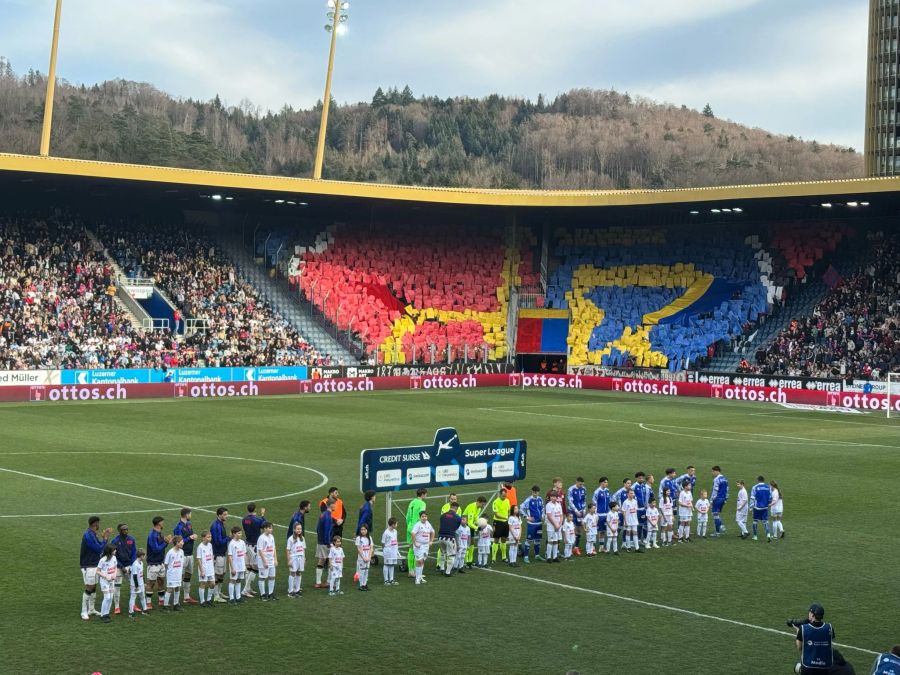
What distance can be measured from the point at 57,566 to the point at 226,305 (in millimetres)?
47267

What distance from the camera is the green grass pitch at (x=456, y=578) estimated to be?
54.4ft

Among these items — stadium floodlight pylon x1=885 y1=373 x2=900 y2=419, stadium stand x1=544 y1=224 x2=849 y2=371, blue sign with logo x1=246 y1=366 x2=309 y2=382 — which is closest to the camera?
stadium floodlight pylon x1=885 y1=373 x2=900 y2=419

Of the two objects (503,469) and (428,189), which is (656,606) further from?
(428,189)

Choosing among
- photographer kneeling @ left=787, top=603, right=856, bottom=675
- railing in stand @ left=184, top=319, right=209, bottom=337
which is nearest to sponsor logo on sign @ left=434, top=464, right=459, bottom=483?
photographer kneeling @ left=787, top=603, right=856, bottom=675

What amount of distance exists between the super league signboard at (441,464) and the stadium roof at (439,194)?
39544 millimetres

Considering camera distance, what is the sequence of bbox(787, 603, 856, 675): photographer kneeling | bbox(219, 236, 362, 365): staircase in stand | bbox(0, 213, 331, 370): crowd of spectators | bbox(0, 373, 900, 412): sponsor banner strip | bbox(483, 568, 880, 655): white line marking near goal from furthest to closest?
1. bbox(219, 236, 362, 365): staircase in stand
2. bbox(0, 213, 331, 370): crowd of spectators
3. bbox(0, 373, 900, 412): sponsor banner strip
4. bbox(483, 568, 880, 655): white line marking near goal
5. bbox(787, 603, 856, 675): photographer kneeling

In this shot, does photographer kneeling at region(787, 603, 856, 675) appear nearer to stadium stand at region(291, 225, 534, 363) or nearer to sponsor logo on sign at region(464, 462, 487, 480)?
sponsor logo on sign at region(464, 462, 487, 480)

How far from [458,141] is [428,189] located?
→ 109 metres

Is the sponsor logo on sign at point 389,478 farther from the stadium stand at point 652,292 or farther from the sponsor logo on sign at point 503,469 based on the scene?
the stadium stand at point 652,292

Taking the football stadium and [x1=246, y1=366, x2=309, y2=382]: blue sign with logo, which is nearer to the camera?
the football stadium

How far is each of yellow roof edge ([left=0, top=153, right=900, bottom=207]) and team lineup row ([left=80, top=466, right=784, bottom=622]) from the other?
39.2 metres

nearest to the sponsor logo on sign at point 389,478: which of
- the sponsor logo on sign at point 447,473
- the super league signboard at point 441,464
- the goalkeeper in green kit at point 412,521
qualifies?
the super league signboard at point 441,464

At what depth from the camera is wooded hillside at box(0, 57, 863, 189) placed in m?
143

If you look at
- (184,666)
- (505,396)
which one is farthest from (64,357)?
(184,666)
